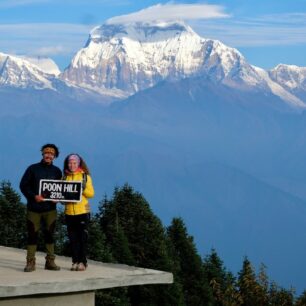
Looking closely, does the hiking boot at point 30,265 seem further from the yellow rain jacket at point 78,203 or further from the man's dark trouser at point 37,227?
the yellow rain jacket at point 78,203

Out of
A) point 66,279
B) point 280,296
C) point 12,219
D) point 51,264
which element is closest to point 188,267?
point 12,219

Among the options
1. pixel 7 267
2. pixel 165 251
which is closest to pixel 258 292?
pixel 7 267

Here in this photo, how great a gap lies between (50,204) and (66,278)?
136 centimetres

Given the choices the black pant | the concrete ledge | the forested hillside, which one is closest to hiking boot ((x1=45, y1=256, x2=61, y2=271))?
the concrete ledge

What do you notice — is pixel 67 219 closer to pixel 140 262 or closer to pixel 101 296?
pixel 101 296

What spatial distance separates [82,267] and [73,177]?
67.6 inches

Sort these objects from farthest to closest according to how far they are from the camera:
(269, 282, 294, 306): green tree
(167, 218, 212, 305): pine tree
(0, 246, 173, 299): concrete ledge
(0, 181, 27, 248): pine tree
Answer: (167, 218, 212, 305): pine tree < (0, 181, 27, 248): pine tree < (269, 282, 294, 306): green tree < (0, 246, 173, 299): concrete ledge

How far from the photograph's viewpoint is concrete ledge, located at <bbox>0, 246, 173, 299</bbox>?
1578 cm

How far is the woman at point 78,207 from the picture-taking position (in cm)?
1692

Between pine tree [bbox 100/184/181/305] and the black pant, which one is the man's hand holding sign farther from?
pine tree [bbox 100/184/181/305]

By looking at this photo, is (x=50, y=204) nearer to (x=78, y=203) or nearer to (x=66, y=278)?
(x=78, y=203)

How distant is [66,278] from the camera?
1656 centimetres

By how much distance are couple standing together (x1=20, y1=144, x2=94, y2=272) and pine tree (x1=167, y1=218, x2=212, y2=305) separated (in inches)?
1141

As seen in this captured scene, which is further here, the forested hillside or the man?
the forested hillside
